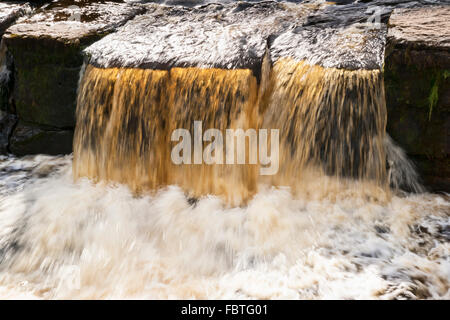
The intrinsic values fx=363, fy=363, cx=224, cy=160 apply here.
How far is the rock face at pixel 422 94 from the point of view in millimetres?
2977

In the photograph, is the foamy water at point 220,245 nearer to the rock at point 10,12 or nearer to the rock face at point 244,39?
the rock face at point 244,39

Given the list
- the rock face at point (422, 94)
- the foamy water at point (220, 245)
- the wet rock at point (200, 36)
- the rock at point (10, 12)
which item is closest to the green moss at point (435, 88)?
the rock face at point (422, 94)

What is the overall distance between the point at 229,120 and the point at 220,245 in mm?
1132

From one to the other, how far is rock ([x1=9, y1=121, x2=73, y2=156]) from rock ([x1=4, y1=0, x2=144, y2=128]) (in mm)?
94

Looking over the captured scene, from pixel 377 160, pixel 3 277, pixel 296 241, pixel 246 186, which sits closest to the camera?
pixel 3 277

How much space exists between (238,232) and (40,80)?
9.18 feet

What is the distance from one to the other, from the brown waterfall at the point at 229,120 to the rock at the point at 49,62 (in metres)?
0.35

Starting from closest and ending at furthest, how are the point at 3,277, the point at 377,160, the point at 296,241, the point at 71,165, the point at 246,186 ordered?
the point at 3,277, the point at 296,241, the point at 377,160, the point at 246,186, the point at 71,165

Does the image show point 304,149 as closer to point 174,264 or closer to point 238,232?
point 238,232

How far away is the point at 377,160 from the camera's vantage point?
10.2 ft

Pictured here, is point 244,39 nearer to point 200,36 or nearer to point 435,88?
point 200,36

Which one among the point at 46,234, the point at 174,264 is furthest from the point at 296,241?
the point at 46,234

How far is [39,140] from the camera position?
13.8 feet

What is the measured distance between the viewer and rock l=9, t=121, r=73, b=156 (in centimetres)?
412
